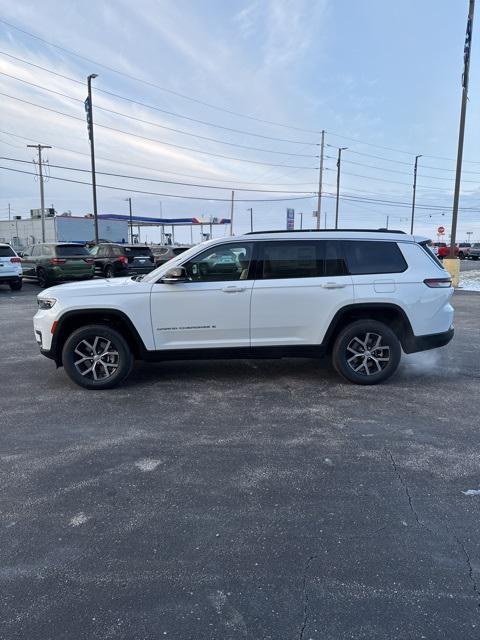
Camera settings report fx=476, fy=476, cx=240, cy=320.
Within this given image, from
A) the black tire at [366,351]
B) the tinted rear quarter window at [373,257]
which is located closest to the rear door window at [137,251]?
the tinted rear quarter window at [373,257]

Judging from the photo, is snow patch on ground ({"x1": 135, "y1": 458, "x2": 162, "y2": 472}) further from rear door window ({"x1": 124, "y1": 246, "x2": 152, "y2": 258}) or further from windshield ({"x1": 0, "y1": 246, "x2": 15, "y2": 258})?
rear door window ({"x1": 124, "y1": 246, "x2": 152, "y2": 258})

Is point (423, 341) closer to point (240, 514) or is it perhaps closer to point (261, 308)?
point (261, 308)

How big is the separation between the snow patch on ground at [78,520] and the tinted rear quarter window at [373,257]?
393 cm

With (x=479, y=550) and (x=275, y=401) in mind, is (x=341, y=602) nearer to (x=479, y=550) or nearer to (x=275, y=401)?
(x=479, y=550)

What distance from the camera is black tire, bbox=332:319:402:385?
5645 millimetres

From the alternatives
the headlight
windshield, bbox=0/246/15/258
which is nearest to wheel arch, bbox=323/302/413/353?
the headlight

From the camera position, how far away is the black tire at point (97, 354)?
5508 mm

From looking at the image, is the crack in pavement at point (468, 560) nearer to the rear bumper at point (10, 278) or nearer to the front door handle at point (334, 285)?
the front door handle at point (334, 285)

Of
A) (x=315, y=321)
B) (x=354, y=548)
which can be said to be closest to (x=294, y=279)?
(x=315, y=321)

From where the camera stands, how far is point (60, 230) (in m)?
58.2

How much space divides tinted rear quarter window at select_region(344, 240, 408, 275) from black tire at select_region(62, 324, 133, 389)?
2861 millimetres

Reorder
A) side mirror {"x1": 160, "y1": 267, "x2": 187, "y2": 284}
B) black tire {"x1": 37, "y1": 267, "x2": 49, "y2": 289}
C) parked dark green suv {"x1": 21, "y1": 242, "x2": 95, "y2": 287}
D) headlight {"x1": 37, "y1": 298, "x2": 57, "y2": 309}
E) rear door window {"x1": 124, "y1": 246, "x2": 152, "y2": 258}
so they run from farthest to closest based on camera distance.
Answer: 1. rear door window {"x1": 124, "y1": 246, "x2": 152, "y2": 258}
2. black tire {"x1": 37, "y1": 267, "x2": 49, "y2": 289}
3. parked dark green suv {"x1": 21, "y1": 242, "x2": 95, "y2": 287}
4. headlight {"x1": 37, "y1": 298, "x2": 57, "y2": 309}
5. side mirror {"x1": 160, "y1": 267, "x2": 187, "y2": 284}

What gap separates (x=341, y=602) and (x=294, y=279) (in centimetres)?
374

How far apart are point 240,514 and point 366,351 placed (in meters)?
3.16
